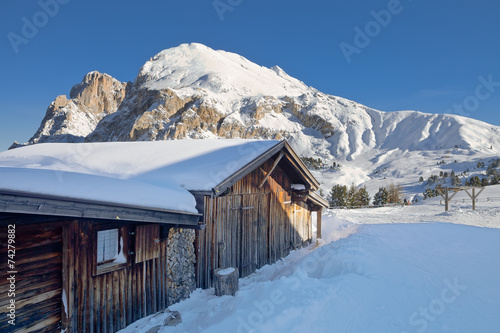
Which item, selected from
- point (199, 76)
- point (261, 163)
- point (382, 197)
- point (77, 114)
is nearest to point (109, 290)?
point (261, 163)

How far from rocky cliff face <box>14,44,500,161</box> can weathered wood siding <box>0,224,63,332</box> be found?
9065 cm

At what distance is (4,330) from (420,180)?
77.0 metres

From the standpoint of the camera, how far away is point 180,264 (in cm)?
695

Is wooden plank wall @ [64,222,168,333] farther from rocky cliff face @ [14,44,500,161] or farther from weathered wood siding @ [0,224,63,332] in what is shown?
rocky cliff face @ [14,44,500,161]

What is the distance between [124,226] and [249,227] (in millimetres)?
4601

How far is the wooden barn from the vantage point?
162 inches

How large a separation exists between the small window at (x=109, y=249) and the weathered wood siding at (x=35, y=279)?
2.13 feet

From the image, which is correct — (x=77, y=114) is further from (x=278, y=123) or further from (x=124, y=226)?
(x=124, y=226)

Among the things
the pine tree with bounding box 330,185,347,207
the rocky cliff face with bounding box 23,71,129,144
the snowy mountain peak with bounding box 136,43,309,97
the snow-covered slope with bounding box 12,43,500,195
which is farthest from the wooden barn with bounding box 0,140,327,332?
the rocky cliff face with bounding box 23,71,129,144

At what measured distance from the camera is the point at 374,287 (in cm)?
611

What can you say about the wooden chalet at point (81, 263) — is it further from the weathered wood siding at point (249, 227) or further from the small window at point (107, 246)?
the weathered wood siding at point (249, 227)

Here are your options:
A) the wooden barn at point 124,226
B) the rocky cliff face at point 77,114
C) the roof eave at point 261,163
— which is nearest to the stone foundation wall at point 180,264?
the wooden barn at point 124,226

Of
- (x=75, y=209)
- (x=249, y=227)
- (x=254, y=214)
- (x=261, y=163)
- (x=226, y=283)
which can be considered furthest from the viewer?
(x=254, y=214)

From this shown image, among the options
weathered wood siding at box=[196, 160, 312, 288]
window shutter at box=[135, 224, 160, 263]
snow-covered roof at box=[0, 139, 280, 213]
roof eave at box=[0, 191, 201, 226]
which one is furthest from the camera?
weathered wood siding at box=[196, 160, 312, 288]
